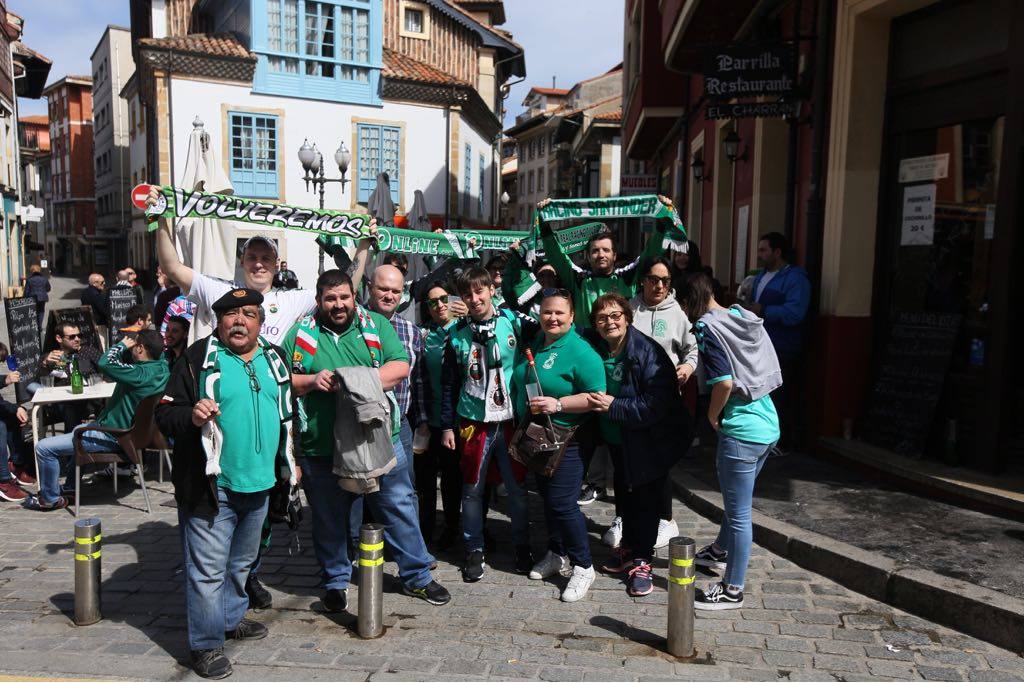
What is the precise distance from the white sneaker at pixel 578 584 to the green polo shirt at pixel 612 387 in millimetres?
821

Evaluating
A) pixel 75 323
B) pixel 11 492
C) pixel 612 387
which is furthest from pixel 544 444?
pixel 75 323

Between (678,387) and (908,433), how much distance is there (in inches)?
121

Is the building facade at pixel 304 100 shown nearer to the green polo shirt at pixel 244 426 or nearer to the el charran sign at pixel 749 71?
the el charran sign at pixel 749 71

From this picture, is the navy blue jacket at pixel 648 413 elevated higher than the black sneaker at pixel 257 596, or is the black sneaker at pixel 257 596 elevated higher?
the navy blue jacket at pixel 648 413

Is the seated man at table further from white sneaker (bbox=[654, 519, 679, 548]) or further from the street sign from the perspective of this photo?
the street sign

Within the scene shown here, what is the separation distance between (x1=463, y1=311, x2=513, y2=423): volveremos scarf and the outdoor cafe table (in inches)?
142

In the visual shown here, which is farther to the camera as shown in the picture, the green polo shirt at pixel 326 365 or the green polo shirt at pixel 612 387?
the green polo shirt at pixel 612 387

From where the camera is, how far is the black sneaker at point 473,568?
520 centimetres

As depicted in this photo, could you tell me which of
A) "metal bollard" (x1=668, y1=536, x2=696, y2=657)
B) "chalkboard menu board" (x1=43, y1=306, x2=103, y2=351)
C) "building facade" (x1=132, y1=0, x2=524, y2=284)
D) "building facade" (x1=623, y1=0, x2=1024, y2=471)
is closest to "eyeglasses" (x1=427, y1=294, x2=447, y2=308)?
"metal bollard" (x1=668, y1=536, x2=696, y2=657)

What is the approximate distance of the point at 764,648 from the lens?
423 cm

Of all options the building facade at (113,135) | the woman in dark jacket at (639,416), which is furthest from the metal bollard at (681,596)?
the building facade at (113,135)

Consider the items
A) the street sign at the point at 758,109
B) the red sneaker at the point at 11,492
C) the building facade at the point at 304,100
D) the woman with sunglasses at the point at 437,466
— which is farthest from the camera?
the building facade at the point at 304,100

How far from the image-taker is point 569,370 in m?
4.89

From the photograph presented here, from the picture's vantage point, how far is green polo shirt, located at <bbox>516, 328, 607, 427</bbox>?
192 inches
